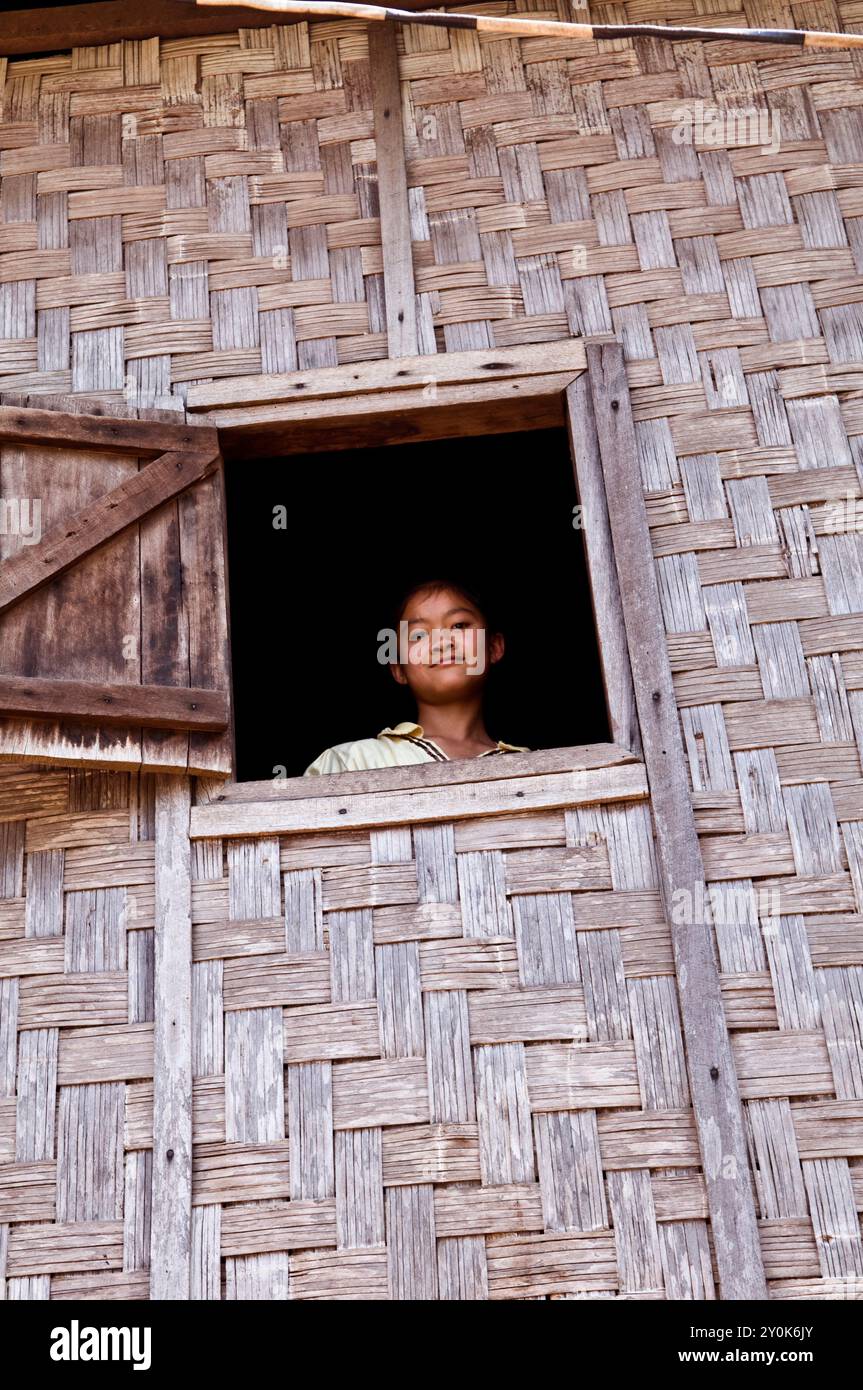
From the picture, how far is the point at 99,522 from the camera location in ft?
13.5

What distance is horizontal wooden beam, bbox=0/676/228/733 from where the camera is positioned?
3.84 metres

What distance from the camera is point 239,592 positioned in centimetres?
639

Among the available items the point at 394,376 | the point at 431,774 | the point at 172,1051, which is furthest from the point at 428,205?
the point at 172,1051

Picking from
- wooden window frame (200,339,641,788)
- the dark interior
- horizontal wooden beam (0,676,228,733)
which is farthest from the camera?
the dark interior

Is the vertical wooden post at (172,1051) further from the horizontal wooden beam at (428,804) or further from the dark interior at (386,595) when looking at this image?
the dark interior at (386,595)

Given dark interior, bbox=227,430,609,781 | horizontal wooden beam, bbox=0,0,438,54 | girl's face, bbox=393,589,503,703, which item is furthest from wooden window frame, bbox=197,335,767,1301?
dark interior, bbox=227,430,609,781

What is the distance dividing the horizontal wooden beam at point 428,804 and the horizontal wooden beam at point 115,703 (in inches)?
9.3

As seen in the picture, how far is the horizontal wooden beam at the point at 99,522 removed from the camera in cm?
400

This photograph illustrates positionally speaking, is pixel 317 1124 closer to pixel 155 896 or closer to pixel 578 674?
pixel 155 896

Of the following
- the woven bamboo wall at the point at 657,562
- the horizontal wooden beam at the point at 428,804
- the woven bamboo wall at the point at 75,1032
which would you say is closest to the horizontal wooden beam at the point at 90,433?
the woven bamboo wall at the point at 657,562

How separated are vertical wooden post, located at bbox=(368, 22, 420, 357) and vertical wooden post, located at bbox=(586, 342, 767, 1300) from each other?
519mm

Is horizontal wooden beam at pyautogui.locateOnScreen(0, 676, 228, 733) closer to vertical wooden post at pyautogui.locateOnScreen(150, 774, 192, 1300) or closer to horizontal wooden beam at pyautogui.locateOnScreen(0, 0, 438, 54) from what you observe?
vertical wooden post at pyautogui.locateOnScreen(150, 774, 192, 1300)

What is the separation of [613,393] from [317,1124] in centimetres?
205
